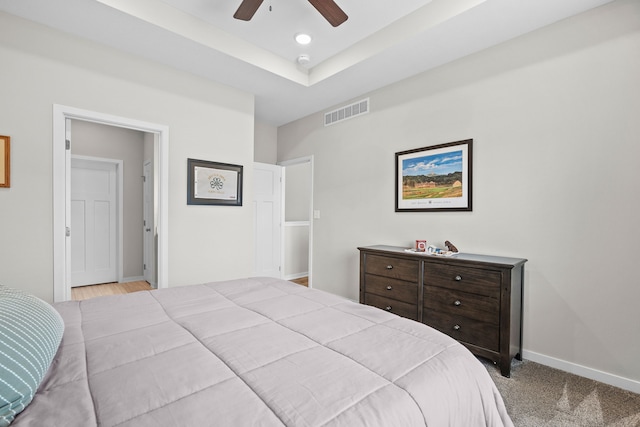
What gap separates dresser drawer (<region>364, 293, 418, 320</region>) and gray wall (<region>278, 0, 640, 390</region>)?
0.67 meters

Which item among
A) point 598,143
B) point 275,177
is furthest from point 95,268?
point 598,143

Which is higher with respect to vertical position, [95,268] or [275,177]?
[275,177]

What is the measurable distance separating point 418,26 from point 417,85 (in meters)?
0.76

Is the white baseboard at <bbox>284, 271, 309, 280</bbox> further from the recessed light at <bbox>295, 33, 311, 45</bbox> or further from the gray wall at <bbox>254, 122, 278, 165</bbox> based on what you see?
the recessed light at <bbox>295, 33, 311, 45</bbox>

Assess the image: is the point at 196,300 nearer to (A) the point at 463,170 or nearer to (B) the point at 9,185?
(B) the point at 9,185

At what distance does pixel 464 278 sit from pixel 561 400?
916mm

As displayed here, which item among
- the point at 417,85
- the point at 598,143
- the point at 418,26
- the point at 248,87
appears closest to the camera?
the point at 598,143

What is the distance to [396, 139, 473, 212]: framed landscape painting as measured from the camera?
2.84 metres

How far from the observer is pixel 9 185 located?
2.34m

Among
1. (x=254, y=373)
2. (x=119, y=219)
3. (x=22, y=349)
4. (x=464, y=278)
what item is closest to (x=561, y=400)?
(x=464, y=278)

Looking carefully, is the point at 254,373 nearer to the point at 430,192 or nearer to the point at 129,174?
the point at 430,192

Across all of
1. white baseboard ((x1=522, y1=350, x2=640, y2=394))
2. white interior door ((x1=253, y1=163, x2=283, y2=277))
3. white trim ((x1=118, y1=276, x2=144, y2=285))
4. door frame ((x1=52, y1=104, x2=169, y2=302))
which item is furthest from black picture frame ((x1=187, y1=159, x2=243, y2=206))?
white baseboard ((x1=522, y1=350, x2=640, y2=394))

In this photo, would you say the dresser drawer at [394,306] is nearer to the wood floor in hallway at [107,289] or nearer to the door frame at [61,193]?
the door frame at [61,193]

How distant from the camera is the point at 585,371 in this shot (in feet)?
7.24
